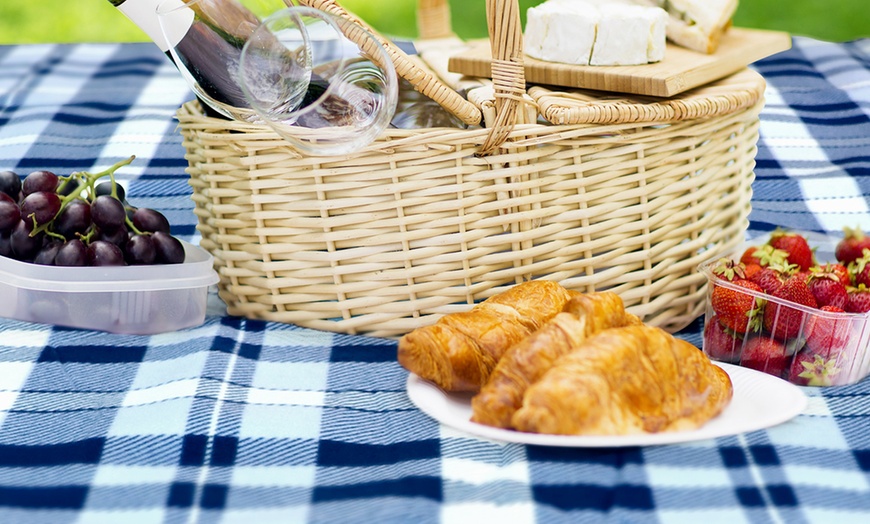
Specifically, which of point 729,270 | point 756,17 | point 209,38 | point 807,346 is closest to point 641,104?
point 729,270

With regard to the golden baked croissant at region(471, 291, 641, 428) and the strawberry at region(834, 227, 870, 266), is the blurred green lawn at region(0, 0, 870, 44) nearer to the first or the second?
the strawberry at region(834, 227, 870, 266)

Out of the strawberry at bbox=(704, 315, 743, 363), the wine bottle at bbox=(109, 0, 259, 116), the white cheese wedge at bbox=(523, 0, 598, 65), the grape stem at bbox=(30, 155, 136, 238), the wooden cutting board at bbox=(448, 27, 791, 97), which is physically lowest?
the strawberry at bbox=(704, 315, 743, 363)

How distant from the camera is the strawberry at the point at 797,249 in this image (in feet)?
3.18

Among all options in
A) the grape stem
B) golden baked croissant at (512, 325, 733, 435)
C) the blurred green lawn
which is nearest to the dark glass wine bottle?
the grape stem

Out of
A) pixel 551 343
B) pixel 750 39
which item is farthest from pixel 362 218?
pixel 750 39

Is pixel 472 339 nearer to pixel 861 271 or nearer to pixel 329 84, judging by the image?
pixel 329 84

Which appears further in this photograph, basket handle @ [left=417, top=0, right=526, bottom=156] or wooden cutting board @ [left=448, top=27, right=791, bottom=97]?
wooden cutting board @ [left=448, top=27, right=791, bottom=97]

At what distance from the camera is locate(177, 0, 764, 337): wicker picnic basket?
91 centimetres

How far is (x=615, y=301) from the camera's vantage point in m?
0.81

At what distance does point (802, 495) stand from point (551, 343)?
0.76 ft

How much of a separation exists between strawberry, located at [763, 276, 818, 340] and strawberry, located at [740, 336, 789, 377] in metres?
0.01

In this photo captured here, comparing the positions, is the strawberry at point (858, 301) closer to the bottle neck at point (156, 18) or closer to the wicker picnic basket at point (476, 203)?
the wicker picnic basket at point (476, 203)

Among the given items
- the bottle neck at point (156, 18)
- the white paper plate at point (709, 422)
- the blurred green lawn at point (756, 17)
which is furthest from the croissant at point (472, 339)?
the blurred green lawn at point (756, 17)

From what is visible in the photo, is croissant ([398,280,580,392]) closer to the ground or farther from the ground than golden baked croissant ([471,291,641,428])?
closer to the ground
